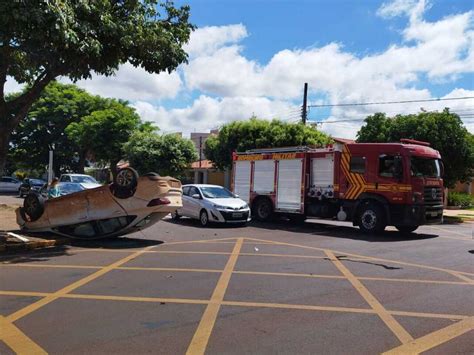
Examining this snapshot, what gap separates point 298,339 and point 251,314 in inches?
39.3

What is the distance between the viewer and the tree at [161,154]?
32.2 meters

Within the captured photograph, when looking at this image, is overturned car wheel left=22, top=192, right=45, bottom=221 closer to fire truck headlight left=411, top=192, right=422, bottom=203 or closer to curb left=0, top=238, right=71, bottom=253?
curb left=0, top=238, right=71, bottom=253

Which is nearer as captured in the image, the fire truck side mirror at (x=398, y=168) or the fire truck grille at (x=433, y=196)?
the fire truck side mirror at (x=398, y=168)

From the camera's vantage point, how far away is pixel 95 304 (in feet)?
20.9

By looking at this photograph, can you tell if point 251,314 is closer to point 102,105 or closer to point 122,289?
point 122,289

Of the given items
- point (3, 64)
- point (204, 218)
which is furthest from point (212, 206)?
point (3, 64)

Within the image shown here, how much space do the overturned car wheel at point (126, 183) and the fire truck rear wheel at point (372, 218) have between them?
7.43 metres

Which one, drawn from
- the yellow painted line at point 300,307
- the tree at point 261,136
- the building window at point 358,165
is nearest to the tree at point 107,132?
the tree at point 261,136

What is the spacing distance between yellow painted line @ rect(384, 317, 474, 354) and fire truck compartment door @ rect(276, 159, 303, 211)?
11894 mm

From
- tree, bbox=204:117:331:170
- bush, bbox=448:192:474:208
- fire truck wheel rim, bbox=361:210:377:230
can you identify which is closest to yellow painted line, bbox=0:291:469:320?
fire truck wheel rim, bbox=361:210:377:230

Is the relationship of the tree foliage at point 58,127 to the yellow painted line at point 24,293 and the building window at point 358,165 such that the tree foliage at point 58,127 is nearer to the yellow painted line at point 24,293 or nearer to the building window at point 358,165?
the building window at point 358,165

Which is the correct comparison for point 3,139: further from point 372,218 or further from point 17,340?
point 372,218

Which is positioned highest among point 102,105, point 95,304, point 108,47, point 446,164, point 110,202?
point 102,105

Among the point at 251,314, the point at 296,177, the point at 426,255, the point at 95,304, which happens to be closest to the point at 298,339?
the point at 251,314
